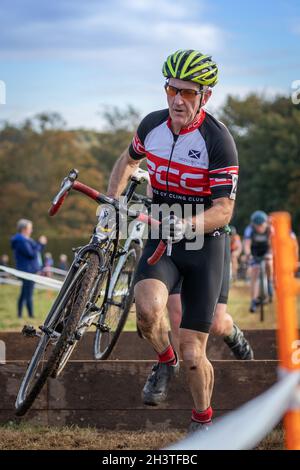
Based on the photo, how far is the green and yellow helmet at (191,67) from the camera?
6.50 m

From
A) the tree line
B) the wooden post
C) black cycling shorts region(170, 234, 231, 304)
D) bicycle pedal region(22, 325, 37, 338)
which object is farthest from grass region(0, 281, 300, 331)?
the tree line

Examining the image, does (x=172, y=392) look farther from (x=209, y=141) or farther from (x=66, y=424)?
(x=209, y=141)

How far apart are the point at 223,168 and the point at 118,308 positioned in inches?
95.8

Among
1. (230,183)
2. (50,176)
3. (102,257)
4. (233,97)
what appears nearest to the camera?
(230,183)

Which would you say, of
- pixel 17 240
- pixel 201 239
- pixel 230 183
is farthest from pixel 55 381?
Result: pixel 17 240

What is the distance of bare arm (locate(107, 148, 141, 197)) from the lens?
24.1 feet

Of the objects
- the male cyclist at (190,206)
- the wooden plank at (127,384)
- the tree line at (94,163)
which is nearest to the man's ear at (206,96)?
the male cyclist at (190,206)

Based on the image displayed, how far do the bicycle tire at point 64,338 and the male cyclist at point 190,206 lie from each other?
389 millimetres

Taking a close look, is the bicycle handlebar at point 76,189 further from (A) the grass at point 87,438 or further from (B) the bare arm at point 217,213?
(A) the grass at point 87,438

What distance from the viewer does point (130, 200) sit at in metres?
A: 8.14

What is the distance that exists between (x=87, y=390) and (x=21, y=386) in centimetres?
64

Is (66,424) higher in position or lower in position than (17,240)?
lower

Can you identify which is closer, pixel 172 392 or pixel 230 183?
pixel 230 183

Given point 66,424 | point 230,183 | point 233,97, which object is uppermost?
point 233,97
